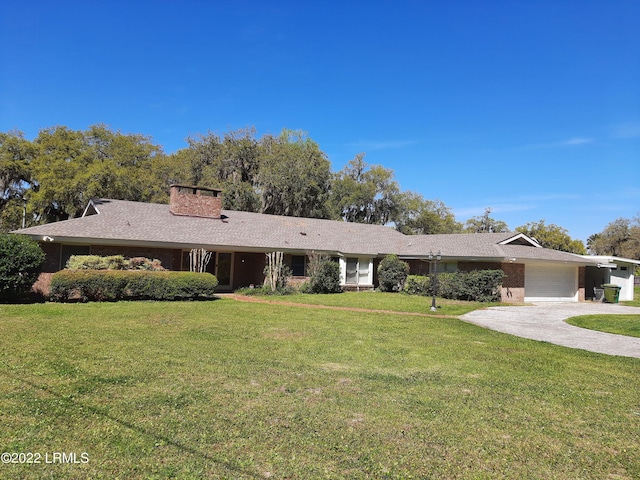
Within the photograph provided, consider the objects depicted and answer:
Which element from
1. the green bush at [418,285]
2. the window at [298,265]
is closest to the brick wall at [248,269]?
the window at [298,265]

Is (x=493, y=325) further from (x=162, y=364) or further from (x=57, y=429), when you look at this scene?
(x=57, y=429)

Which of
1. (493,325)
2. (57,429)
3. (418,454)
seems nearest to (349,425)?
(418,454)

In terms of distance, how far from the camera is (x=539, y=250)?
23.8 meters

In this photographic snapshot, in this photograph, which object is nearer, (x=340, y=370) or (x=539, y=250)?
(x=340, y=370)

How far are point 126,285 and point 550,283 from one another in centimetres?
2161

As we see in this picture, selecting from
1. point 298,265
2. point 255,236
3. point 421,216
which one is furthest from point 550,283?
point 421,216

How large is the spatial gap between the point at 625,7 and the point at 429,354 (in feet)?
40.6

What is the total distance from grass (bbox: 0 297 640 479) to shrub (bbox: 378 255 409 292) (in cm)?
1429

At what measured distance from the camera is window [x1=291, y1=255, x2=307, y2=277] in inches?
920

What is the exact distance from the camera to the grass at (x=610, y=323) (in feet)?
40.3

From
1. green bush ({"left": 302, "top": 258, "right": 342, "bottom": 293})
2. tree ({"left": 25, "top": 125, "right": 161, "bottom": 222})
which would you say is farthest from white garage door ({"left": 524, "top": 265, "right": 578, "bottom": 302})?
tree ({"left": 25, "top": 125, "right": 161, "bottom": 222})

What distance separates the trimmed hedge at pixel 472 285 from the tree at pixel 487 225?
38.2 metres

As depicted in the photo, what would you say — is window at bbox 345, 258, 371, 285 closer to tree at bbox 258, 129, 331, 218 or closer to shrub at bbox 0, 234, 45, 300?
tree at bbox 258, 129, 331, 218

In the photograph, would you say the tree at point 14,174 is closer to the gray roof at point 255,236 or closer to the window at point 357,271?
the gray roof at point 255,236
